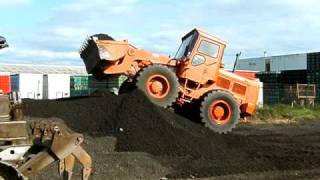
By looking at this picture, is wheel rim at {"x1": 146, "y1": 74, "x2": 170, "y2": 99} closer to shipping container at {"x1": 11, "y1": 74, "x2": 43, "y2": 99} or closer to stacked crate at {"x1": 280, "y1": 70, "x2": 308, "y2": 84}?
shipping container at {"x1": 11, "y1": 74, "x2": 43, "y2": 99}

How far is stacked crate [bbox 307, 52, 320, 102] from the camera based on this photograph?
4948cm

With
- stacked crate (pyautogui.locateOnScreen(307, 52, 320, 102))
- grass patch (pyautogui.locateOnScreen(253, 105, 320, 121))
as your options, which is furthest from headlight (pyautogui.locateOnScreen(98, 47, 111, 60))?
stacked crate (pyautogui.locateOnScreen(307, 52, 320, 102))

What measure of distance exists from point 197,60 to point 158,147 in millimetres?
5211

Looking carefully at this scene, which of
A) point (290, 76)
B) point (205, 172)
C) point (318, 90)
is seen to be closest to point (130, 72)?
point (205, 172)

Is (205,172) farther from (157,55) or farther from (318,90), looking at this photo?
(318,90)


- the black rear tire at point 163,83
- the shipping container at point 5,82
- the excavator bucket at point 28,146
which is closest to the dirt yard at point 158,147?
the black rear tire at point 163,83

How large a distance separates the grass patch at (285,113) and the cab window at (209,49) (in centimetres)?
1058

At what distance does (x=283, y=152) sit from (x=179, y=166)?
4.16m

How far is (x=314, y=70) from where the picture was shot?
51062mm

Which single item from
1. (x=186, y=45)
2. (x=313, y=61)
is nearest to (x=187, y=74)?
(x=186, y=45)

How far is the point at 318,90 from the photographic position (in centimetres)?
4684

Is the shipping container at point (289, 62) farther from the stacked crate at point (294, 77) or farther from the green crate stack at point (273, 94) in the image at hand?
the green crate stack at point (273, 94)

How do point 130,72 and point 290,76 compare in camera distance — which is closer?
point 130,72

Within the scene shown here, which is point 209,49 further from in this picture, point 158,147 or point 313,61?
point 313,61
